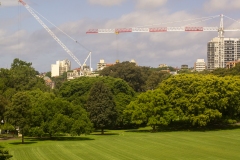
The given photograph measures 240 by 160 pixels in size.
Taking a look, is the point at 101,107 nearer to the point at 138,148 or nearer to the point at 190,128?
the point at 190,128

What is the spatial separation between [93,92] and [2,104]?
1639 cm

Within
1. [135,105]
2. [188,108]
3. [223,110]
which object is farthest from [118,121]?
[223,110]

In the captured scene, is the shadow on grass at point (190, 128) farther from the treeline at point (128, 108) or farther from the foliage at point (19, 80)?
the foliage at point (19, 80)

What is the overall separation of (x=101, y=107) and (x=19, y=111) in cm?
1769

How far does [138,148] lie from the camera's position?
58062 millimetres

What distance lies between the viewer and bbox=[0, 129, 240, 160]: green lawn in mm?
51344

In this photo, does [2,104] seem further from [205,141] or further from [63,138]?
[205,141]

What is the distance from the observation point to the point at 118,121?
85.2 metres

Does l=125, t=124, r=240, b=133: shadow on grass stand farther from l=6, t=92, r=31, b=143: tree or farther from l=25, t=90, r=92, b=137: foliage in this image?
l=6, t=92, r=31, b=143: tree

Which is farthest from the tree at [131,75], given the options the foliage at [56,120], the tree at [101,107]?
the foliage at [56,120]

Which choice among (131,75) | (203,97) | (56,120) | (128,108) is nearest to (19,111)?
(56,120)

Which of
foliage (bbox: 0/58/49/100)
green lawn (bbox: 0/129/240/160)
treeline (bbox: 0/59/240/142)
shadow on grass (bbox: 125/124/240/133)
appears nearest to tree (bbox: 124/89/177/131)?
treeline (bbox: 0/59/240/142)

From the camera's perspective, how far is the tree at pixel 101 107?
7944 cm

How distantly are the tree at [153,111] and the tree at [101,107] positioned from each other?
372 centimetres
